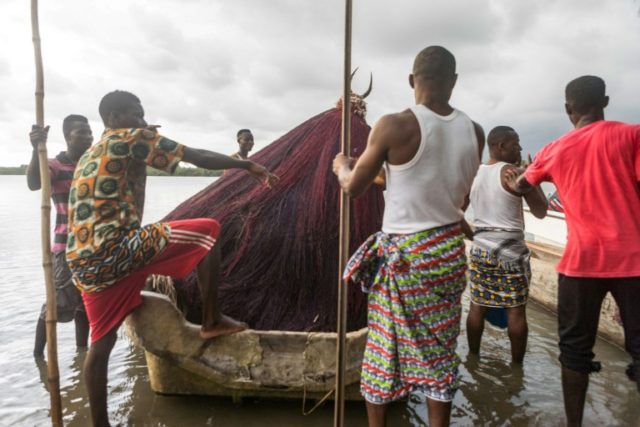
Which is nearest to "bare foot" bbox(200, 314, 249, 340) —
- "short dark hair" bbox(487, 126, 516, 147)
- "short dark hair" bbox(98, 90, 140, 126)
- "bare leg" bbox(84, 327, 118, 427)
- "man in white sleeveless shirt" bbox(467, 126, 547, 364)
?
"bare leg" bbox(84, 327, 118, 427)

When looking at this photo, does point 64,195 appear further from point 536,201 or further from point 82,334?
point 536,201

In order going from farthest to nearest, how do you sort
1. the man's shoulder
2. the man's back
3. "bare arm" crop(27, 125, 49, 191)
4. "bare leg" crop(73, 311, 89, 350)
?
"bare leg" crop(73, 311, 89, 350) < "bare arm" crop(27, 125, 49, 191) < the man's back < the man's shoulder

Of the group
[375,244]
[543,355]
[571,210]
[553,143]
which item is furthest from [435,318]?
[543,355]

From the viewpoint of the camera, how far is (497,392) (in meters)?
2.81

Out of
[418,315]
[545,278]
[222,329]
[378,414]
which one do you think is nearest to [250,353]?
[222,329]

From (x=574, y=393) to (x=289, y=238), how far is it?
1690 millimetres

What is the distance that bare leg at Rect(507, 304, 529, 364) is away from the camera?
2990 mm

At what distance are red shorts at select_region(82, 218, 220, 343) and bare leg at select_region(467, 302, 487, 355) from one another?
198 centimetres

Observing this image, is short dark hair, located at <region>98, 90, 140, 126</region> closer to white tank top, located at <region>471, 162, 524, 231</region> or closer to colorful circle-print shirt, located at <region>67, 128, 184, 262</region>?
colorful circle-print shirt, located at <region>67, 128, 184, 262</region>

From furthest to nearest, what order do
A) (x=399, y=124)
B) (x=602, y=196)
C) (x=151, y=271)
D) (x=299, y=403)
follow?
(x=299, y=403) → (x=151, y=271) → (x=602, y=196) → (x=399, y=124)

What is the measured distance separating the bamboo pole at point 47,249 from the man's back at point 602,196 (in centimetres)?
254

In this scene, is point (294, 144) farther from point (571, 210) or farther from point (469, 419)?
point (469, 419)

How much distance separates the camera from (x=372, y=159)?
163cm

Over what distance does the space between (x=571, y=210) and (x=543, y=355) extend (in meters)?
1.92
